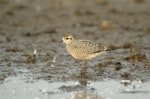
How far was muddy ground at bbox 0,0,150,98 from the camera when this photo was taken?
13430 mm

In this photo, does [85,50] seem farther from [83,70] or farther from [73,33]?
[73,33]

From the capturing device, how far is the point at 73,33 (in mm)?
18969

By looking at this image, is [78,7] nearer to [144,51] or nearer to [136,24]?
[136,24]

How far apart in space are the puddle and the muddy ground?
0.90 ft

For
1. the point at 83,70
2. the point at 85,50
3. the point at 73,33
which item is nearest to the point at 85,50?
the point at 85,50

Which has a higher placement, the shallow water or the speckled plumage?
the speckled plumage

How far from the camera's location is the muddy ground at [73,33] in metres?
13.4

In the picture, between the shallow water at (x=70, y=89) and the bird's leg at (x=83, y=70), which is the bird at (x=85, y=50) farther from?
the shallow water at (x=70, y=89)

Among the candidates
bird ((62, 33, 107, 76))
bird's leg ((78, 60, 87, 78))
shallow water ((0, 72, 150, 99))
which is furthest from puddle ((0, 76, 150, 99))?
bird ((62, 33, 107, 76))

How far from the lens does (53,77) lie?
510 inches

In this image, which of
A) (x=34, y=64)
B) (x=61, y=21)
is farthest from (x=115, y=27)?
(x=34, y=64)

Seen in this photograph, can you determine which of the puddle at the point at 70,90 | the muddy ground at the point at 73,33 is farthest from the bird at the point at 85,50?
the puddle at the point at 70,90

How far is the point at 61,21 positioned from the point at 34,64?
685 cm

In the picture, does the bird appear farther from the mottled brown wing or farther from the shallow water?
the shallow water
